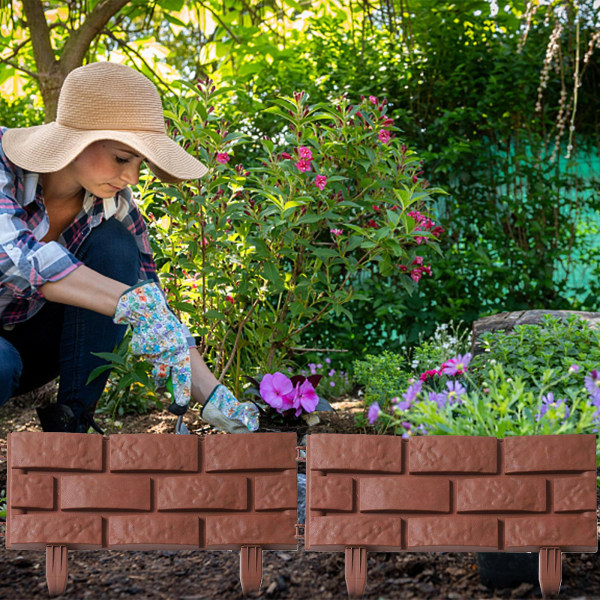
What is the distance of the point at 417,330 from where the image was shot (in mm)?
3961

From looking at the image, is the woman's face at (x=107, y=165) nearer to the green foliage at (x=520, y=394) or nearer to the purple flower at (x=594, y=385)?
the green foliage at (x=520, y=394)

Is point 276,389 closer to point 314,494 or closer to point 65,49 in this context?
point 314,494

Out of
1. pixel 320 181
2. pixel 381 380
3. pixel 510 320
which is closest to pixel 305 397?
pixel 381 380

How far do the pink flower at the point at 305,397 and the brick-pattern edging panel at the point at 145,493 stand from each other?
4.31ft

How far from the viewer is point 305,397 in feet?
8.55

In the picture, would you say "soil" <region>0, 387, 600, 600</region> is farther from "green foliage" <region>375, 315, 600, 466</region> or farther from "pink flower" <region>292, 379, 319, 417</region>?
"pink flower" <region>292, 379, 319, 417</region>

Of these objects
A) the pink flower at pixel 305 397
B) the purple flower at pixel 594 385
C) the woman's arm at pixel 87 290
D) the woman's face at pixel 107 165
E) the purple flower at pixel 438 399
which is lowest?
the pink flower at pixel 305 397

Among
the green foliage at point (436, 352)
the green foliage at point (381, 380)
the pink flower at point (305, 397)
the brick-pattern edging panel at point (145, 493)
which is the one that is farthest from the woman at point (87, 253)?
the green foliage at point (436, 352)

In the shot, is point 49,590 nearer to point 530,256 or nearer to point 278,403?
point 278,403

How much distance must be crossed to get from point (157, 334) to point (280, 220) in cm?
99

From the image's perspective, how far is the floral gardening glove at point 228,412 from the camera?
1693 millimetres

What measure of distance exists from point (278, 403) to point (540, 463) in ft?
4.67

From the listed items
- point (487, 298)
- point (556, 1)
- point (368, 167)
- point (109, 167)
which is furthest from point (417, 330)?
point (109, 167)

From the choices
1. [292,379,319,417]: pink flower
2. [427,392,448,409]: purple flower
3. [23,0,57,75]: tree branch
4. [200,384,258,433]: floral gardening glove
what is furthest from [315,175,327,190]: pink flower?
[23,0,57,75]: tree branch
